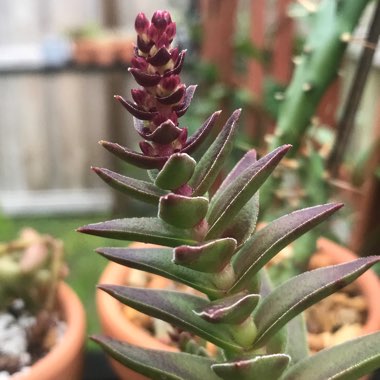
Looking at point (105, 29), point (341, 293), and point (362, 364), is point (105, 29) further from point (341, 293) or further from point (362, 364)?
point (362, 364)

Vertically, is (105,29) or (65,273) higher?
(65,273)

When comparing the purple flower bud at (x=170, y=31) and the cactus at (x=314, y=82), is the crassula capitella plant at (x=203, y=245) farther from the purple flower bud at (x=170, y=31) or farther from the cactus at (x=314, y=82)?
the cactus at (x=314, y=82)

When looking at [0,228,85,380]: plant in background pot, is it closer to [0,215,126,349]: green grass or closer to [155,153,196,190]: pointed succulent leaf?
[155,153,196,190]: pointed succulent leaf

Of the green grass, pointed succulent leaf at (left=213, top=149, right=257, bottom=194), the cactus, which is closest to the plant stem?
the cactus

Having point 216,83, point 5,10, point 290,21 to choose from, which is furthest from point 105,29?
point 290,21

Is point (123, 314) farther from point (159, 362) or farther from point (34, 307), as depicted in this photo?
point (159, 362)

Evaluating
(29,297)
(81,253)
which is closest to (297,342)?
(29,297)
